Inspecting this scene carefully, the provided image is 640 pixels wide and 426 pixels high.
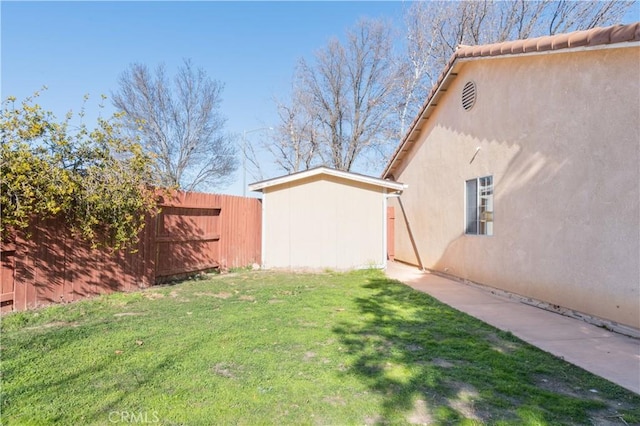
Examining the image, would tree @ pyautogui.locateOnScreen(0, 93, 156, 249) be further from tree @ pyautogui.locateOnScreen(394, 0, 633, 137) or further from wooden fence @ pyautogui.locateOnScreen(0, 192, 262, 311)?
tree @ pyautogui.locateOnScreen(394, 0, 633, 137)

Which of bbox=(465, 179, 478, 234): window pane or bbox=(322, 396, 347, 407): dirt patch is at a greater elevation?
bbox=(465, 179, 478, 234): window pane

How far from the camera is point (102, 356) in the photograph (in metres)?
3.71

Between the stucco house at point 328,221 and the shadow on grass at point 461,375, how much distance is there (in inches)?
215

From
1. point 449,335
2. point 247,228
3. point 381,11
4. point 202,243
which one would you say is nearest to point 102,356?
point 449,335

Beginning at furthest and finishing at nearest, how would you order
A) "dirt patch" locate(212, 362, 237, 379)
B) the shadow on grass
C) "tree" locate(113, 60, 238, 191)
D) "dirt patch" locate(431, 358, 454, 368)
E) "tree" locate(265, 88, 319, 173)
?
"tree" locate(265, 88, 319, 173), "tree" locate(113, 60, 238, 191), "dirt patch" locate(431, 358, 454, 368), "dirt patch" locate(212, 362, 237, 379), the shadow on grass

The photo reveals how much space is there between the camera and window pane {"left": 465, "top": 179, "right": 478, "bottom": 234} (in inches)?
339

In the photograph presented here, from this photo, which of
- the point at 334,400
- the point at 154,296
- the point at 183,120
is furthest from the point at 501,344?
the point at 183,120

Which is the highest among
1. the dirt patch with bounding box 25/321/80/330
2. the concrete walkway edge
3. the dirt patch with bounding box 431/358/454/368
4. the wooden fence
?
the wooden fence

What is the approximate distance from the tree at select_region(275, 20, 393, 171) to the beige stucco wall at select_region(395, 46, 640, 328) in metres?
17.1

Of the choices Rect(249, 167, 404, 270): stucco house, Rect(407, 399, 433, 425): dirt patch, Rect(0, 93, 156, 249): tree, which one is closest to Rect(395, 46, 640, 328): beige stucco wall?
Rect(249, 167, 404, 270): stucco house

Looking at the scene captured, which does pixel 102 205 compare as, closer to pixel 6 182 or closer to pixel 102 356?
pixel 6 182

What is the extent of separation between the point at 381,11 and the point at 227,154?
46.0 feet

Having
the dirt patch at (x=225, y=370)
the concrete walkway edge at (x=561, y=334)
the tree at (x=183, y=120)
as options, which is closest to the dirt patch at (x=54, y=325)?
the dirt patch at (x=225, y=370)

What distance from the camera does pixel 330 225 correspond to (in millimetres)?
10883
